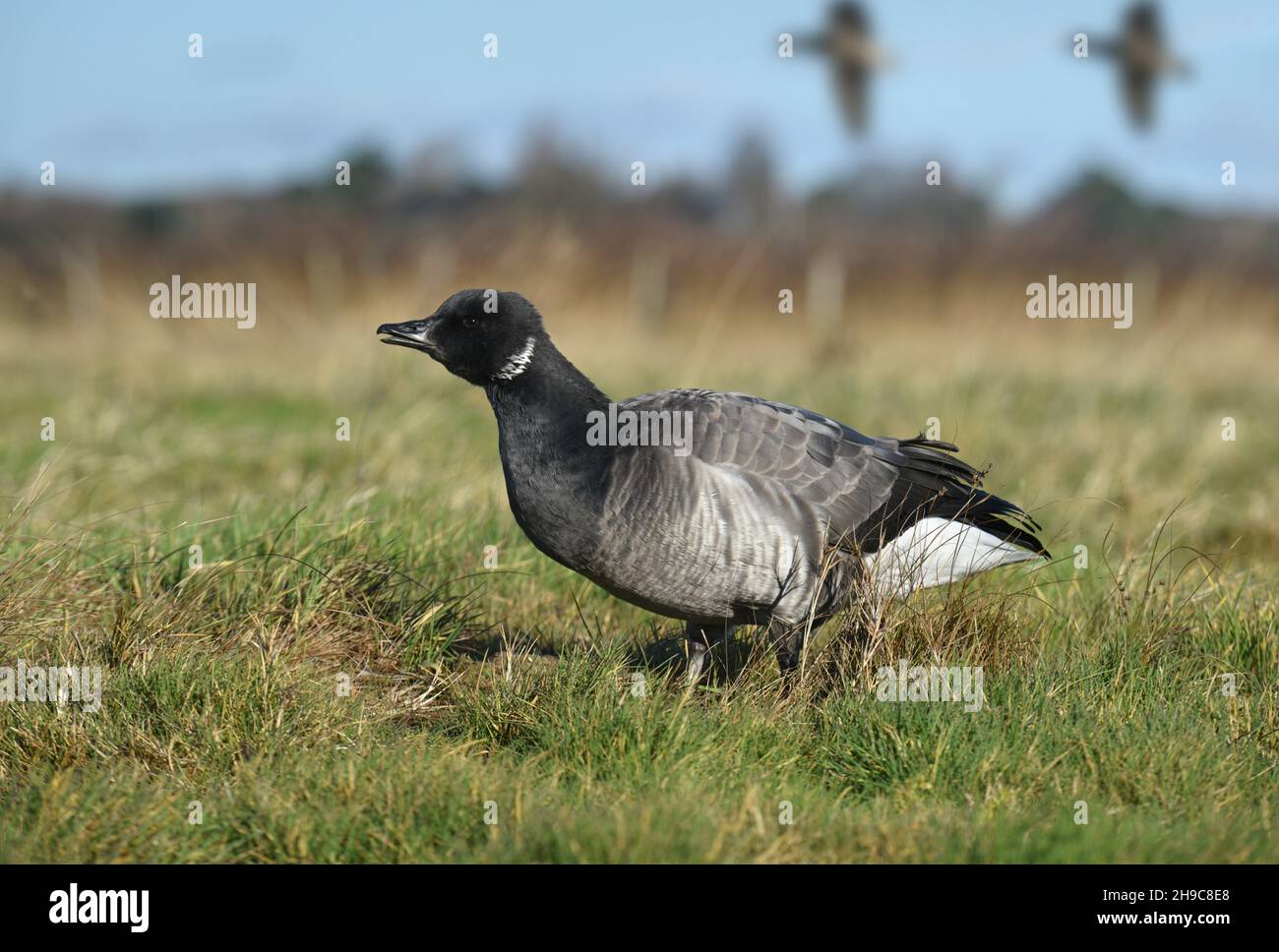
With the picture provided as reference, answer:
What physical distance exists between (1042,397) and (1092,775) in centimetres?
953

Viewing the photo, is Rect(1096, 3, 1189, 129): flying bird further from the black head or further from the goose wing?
the black head

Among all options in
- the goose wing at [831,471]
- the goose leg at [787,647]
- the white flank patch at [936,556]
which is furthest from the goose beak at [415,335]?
the white flank patch at [936,556]

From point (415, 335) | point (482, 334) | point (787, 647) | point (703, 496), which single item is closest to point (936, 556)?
point (787, 647)

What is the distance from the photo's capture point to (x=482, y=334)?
539 cm

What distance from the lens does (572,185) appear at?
27.6 meters

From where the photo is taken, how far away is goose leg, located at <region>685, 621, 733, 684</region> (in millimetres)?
5409

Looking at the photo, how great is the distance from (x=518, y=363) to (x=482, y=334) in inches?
8.3

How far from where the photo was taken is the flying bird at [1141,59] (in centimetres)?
1196

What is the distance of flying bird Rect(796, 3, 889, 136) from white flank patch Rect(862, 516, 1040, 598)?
7999 mm

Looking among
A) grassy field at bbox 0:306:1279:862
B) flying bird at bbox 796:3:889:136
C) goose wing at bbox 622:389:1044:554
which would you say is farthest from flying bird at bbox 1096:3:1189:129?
goose wing at bbox 622:389:1044:554

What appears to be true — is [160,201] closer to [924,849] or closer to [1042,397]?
[1042,397]

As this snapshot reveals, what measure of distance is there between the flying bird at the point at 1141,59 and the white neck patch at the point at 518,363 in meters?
8.05

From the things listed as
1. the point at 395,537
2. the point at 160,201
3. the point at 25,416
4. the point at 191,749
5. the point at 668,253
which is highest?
the point at 160,201

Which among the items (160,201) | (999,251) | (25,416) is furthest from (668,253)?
(160,201)
